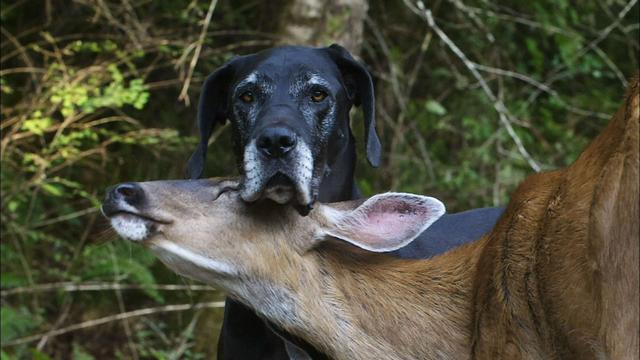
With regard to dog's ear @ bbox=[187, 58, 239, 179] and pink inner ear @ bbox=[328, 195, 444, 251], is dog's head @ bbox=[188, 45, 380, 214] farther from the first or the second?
pink inner ear @ bbox=[328, 195, 444, 251]

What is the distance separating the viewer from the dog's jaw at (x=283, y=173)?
6.25m

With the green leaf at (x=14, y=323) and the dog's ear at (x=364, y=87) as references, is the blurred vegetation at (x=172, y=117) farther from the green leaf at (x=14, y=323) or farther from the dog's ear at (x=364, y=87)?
the dog's ear at (x=364, y=87)

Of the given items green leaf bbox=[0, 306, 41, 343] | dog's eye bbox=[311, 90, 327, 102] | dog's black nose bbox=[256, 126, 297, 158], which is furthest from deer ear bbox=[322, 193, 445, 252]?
green leaf bbox=[0, 306, 41, 343]

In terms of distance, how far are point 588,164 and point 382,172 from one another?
7175 millimetres

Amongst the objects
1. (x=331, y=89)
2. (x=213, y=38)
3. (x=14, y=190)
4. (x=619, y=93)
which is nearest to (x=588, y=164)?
(x=331, y=89)

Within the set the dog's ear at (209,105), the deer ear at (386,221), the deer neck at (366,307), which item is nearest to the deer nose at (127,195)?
the deer neck at (366,307)

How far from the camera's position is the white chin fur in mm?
5781

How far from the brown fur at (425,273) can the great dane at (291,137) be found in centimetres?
26

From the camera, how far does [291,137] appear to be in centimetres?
673

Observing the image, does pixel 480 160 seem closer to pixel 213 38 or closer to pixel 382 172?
pixel 382 172

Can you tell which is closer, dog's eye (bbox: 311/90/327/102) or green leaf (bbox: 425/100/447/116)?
dog's eye (bbox: 311/90/327/102)

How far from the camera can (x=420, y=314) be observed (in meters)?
5.92

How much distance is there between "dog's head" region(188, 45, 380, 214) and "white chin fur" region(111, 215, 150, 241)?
0.57 m

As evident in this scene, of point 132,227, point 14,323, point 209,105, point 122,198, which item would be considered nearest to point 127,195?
point 122,198
